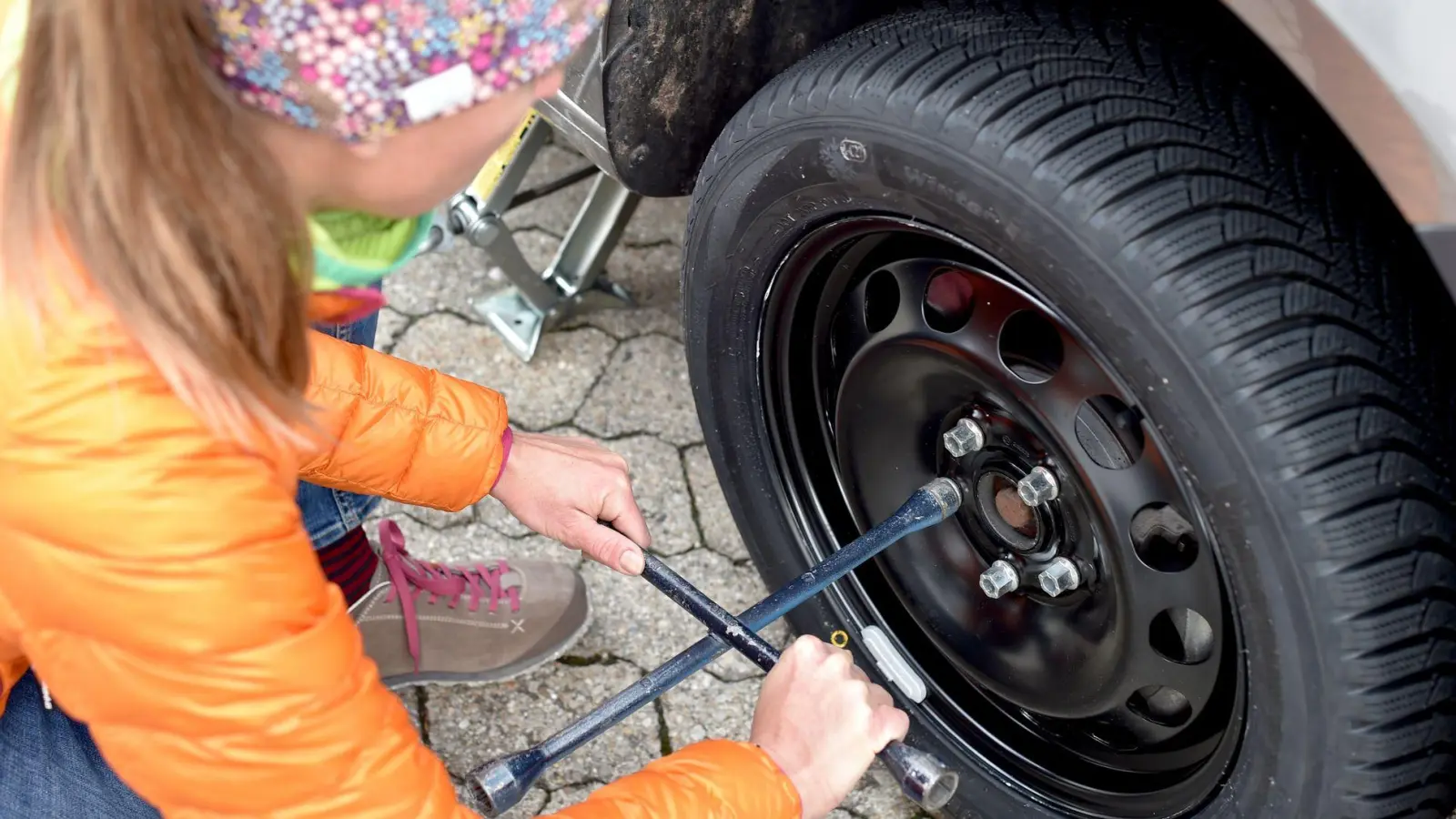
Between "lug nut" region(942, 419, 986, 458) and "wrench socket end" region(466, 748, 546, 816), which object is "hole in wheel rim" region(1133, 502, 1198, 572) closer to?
"lug nut" region(942, 419, 986, 458)

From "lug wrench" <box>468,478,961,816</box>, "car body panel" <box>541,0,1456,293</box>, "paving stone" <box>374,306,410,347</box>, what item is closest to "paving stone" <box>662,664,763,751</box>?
"lug wrench" <box>468,478,961,816</box>

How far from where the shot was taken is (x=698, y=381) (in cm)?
155

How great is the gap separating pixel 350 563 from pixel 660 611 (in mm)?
443

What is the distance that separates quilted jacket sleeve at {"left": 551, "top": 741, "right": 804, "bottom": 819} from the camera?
1.04 metres

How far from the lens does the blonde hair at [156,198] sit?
688 millimetres

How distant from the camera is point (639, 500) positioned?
1.95 meters

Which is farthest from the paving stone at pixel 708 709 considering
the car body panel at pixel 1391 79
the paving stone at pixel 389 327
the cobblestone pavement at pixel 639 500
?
the car body panel at pixel 1391 79

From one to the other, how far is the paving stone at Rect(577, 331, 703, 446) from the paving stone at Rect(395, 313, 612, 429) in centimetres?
3

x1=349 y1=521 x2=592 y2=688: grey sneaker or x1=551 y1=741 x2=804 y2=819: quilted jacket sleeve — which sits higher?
x1=551 y1=741 x2=804 y2=819: quilted jacket sleeve

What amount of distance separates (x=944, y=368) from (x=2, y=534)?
2.93 ft

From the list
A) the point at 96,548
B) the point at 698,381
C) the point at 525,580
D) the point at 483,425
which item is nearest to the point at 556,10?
the point at 96,548

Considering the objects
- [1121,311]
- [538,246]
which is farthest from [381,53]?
[538,246]

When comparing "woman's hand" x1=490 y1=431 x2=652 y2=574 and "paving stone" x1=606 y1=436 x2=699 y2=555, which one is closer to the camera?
"woman's hand" x1=490 y1=431 x2=652 y2=574

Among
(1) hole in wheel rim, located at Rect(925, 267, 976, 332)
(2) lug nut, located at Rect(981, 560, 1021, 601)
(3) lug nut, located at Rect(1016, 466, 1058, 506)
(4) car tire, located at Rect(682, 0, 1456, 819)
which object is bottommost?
(2) lug nut, located at Rect(981, 560, 1021, 601)
